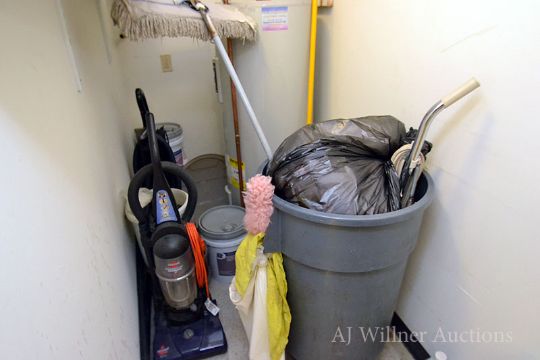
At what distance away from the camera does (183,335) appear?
129 cm

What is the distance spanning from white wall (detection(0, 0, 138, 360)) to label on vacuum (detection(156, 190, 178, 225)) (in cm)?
17

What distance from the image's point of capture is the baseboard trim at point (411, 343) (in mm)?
1218

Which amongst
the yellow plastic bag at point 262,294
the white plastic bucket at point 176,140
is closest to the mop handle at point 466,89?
the yellow plastic bag at point 262,294

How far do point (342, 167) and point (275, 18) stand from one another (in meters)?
0.83

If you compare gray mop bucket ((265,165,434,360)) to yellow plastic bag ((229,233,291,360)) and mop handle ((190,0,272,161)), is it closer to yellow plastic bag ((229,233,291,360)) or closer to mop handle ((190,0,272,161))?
yellow plastic bag ((229,233,291,360))

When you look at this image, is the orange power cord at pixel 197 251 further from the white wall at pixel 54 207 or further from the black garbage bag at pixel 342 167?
the black garbage bag at pixel 342 167

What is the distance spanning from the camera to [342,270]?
90 centimetres

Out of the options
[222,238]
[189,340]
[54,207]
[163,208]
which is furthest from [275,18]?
[189,340]

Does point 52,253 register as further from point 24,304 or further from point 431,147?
point 431,147

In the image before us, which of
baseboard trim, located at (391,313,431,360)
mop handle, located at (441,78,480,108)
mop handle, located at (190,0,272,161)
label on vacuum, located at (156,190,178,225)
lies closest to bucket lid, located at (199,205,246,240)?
label on vacuum, located at (156,190,178,225)

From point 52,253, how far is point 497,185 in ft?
3.46

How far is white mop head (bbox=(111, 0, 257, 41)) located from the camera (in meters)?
1.14

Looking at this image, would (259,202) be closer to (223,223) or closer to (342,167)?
(342,167)

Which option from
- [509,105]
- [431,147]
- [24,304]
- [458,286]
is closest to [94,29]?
[24,304]
